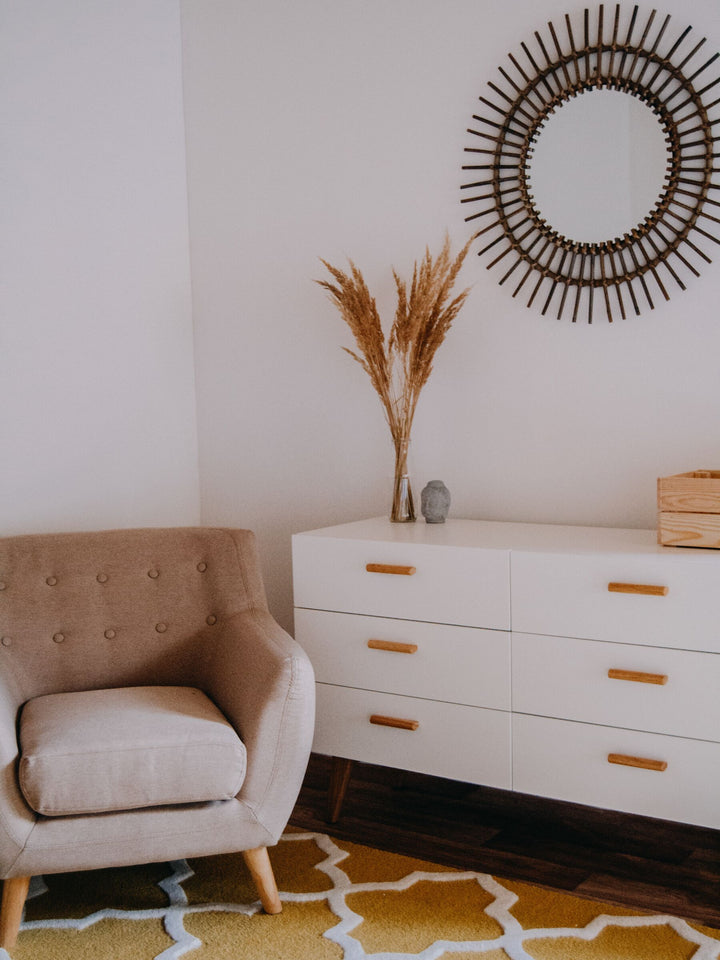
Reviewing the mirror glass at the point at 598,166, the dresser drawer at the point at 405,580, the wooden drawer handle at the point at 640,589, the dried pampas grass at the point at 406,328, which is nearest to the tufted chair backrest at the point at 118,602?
the dresser drawer at the point at 405,580

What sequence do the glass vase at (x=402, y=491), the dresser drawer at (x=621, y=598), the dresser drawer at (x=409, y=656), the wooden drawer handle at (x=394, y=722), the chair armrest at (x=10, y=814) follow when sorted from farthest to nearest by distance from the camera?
the glass vase at (x=402, y=491) < the wooden drawer handle at (x=394, y=722) < the dresser drawer at (x=409, y=656) < the dresser drawer at (x=621, y=598) < the chair armrest at (x=10, y=814)

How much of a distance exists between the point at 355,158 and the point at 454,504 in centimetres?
103

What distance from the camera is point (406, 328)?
2.44 m

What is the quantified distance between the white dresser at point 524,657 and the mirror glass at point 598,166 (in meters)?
0.76

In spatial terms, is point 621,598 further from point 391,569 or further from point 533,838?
point 533,838

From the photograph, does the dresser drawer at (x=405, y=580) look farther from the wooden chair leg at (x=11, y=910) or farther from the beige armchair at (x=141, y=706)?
the wooden chair leg at (x=11, y=910)

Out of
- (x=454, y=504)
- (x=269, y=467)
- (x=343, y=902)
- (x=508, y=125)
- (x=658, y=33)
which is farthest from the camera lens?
(x=269, y=467)

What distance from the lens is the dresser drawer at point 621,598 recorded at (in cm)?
187

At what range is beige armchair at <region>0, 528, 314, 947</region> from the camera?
1.78m

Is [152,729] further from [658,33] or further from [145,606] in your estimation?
[658,33]

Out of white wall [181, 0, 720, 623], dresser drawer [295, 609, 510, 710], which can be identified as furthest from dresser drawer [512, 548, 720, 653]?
white wall [181, 0, 720, 623]

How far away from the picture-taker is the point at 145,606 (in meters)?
2.28

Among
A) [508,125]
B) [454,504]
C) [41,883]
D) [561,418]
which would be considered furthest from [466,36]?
[41,883]

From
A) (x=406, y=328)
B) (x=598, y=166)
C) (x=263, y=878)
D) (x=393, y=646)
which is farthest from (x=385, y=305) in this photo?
(x=263, y=878)
